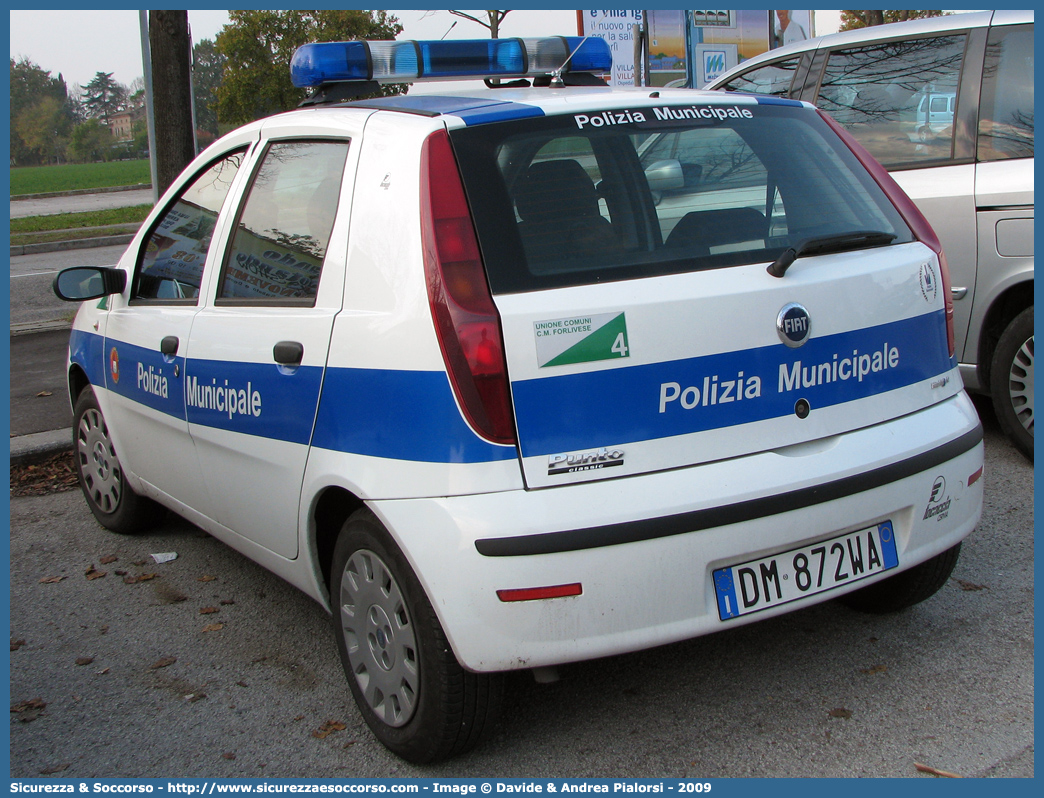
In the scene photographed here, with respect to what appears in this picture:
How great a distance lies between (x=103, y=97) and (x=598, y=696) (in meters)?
120

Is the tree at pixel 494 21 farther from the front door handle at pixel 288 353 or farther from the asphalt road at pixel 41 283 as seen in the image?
the front door handle at pixel 288 353

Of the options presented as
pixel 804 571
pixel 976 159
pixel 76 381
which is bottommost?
pixel 804 571

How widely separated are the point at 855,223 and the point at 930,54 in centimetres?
291

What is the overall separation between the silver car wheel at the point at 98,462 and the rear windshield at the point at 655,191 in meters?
2.78

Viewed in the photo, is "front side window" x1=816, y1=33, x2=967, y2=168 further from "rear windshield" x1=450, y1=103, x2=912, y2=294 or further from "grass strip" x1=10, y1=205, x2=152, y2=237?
"grass strip" x1=10, y1=205, x2=152, y2=237

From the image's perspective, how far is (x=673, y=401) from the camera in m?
2.53

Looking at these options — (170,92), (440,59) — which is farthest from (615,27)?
(440,59)

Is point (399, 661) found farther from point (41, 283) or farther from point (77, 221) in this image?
point (77, 221)

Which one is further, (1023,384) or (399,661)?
(1023,384)

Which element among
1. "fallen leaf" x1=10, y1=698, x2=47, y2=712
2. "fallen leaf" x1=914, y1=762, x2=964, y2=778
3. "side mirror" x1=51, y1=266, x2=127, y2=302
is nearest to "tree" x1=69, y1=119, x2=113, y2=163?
"side mirror" x1=51, y1=266, x2=127, y2=302

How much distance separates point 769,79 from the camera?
20.4 feet

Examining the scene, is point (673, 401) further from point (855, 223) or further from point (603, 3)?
point (603, 3)

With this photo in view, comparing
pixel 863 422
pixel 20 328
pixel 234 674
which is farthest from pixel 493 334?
pixel 20 328

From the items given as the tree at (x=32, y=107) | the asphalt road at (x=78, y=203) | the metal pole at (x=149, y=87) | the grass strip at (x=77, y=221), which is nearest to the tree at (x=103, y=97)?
the tree at (x=32, y=107)
